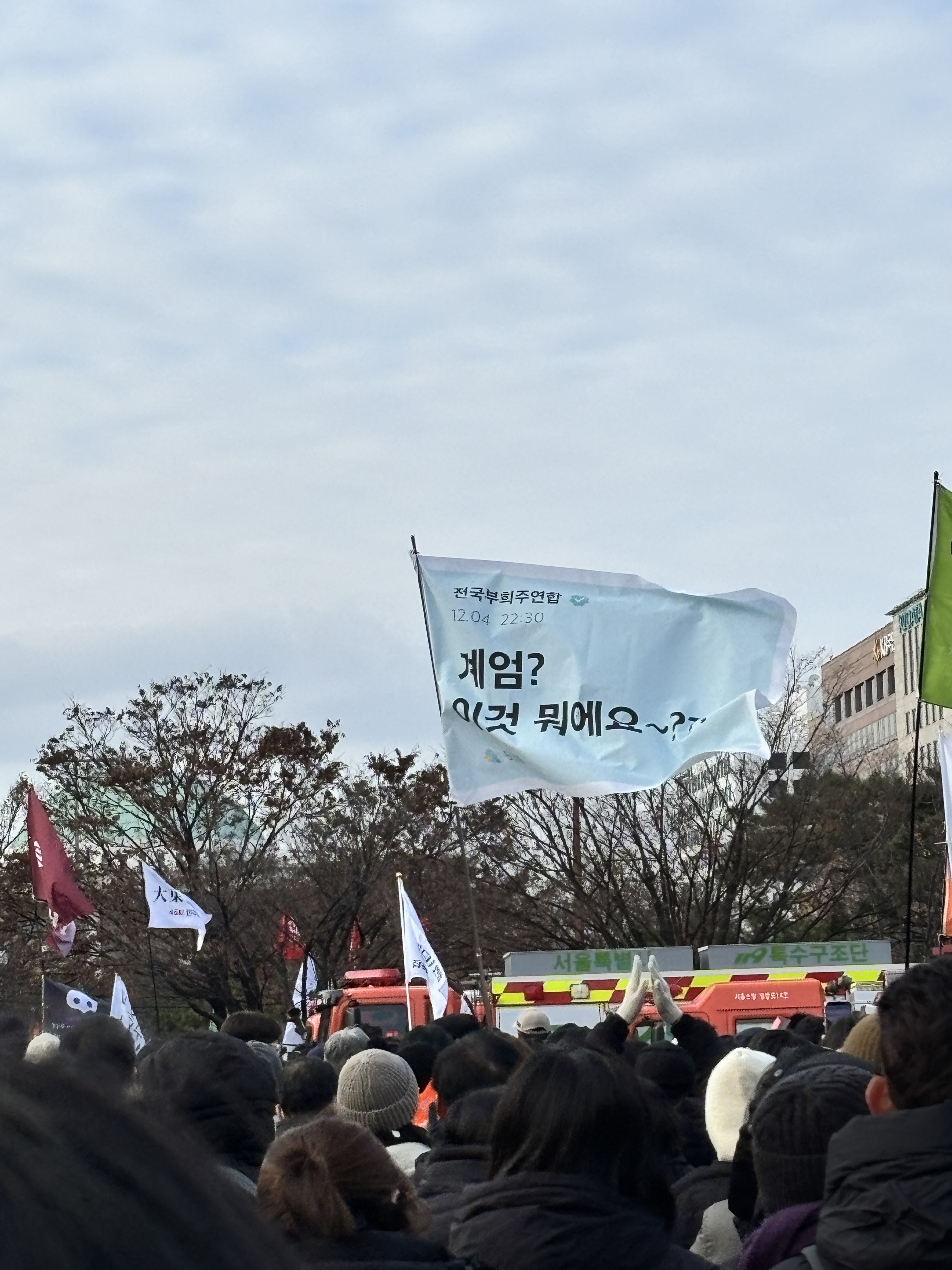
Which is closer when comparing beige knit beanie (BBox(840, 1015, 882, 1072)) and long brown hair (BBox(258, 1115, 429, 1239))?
long brown hair (BBox(258, 1115, 429, 1239))

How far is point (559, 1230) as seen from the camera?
312 cm

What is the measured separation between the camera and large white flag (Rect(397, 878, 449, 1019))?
13727 millimetres

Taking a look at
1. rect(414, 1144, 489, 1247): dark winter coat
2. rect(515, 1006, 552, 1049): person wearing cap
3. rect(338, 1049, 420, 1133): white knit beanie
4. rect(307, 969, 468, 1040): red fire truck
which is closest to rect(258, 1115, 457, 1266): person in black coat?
rect(414, 1144, 489, 1247): dark winter coat

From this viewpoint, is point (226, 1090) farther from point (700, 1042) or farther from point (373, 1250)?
point (700, 1042)

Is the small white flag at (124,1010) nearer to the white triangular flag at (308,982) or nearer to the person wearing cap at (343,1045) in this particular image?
the person wearing cap at (343,1045)

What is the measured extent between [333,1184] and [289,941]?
33601 millimetres

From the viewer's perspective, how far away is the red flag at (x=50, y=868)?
19328 millimetres

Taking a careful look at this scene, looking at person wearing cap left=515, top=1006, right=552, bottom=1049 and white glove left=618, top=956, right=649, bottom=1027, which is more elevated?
white glove left=618, top=956, right=649, bottom=1027

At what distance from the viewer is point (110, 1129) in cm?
90

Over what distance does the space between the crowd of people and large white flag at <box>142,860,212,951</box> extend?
1315 centimetres

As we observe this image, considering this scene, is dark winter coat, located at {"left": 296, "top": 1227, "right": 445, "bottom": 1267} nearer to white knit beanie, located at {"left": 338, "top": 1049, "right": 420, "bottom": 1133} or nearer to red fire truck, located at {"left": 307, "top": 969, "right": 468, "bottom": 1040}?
white knit beanie, located at {"left": 338, "top": 1049, "right": 420, "bottom": 1133}

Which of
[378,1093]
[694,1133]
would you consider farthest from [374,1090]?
[694,1133]

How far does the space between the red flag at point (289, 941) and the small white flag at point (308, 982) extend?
11.5 inches

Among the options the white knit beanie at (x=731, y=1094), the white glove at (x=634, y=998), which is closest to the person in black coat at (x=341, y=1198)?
the white knit beanie at (x=731, y=1094)
